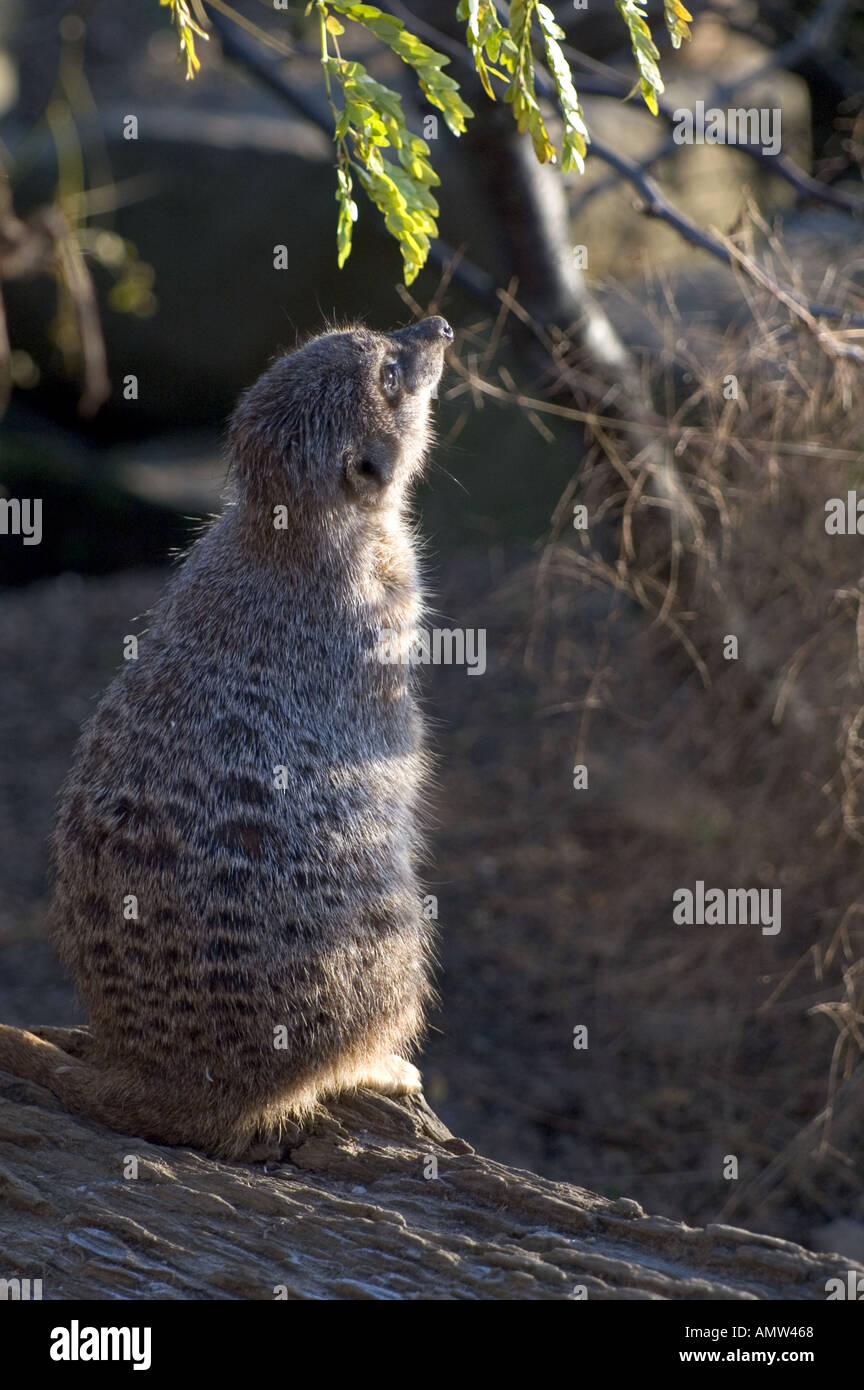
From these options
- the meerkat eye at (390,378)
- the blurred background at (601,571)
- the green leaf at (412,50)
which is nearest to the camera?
the green leaf at (412,50)

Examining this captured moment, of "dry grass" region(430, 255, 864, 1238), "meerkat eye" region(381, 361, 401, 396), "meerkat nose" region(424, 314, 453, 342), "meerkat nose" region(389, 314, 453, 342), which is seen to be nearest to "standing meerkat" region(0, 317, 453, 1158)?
"meerkat eye" region(381, 361, 401, 396)

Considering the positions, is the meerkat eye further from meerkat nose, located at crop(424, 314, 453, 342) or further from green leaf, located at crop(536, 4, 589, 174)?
green leaf, located at crop(536, 4, 589, 174)

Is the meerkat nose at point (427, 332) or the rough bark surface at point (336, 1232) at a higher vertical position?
the meerkat nose at point (427, 332)

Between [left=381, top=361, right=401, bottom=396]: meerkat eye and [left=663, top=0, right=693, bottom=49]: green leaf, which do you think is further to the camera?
[left=381, top=361, right=401, bottom=396]: meerkat eye

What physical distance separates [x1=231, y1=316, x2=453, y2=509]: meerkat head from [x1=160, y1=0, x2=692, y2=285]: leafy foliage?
109 centimetres

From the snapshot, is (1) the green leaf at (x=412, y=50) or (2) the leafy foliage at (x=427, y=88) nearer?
(2) the leafy foliage at (x=427, y=88)

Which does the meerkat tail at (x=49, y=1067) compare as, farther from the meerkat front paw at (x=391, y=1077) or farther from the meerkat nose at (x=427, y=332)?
the meerkat nose at (x=427, y=332)

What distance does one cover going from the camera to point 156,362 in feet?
53.6

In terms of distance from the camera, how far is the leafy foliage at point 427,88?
387cm

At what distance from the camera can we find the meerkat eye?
5871 mm

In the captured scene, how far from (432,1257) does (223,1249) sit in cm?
71

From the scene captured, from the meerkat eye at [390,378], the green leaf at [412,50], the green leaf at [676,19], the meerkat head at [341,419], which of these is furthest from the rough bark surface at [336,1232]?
the green leaf at [676,19]

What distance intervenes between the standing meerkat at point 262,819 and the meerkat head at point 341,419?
0.01 meters

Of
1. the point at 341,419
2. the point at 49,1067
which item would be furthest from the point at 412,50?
the point at 49,1067
